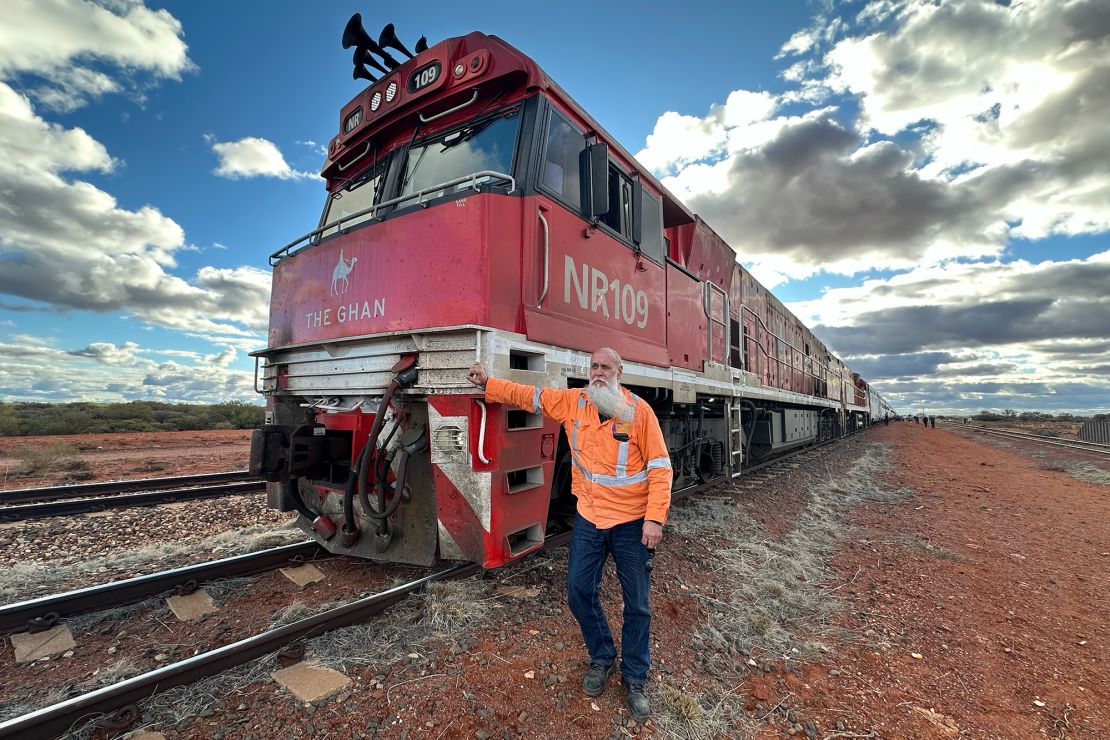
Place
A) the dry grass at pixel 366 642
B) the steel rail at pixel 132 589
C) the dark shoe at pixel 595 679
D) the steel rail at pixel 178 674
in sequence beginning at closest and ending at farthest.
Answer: the steel rail at pixel 178 674, the dry grass at pixel 366 642, the dark shoe at pixel 595 679, the steel rail at pixel 132 589

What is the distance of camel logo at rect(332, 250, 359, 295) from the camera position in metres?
3.85

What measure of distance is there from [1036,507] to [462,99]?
10.3 m

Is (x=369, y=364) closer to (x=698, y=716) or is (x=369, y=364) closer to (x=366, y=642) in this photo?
(x=366, y=642)

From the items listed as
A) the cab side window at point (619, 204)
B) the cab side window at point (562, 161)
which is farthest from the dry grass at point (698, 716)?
the cab side window at point (619, 204)

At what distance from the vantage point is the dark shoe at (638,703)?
2.37 m

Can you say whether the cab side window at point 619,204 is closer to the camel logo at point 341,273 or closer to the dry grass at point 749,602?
the camel logo at point 341,273

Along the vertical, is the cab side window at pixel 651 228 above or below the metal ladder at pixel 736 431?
above

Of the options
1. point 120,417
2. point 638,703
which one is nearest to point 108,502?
point 638,703

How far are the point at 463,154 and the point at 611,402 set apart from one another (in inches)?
93.0

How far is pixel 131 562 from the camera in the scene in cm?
436

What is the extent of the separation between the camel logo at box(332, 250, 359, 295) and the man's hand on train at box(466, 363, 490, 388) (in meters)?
1.55

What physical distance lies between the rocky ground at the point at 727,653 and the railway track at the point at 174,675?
0.07 metres

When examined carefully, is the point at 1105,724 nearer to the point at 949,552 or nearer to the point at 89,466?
the point at 949,552

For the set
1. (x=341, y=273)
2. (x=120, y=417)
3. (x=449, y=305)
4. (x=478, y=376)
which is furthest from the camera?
(x=120, y=417)
